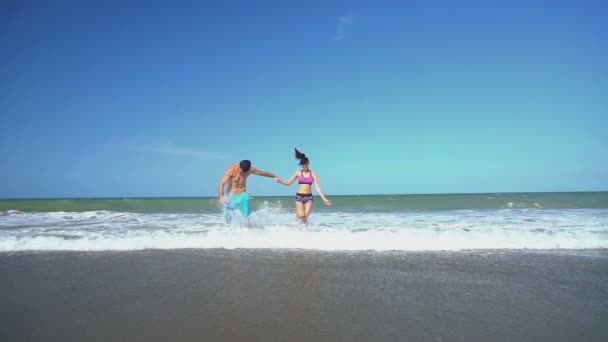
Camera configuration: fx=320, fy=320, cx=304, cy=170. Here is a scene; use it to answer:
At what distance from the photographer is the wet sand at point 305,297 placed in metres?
2.17

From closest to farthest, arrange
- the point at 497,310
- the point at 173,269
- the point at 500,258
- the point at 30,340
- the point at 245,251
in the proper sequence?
the point at 30,340 < the point at 497,310 < the point at 173,269 < the point at 500,258 < the point at 245,251

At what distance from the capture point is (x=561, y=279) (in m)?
3.40

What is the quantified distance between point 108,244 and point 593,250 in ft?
25.4

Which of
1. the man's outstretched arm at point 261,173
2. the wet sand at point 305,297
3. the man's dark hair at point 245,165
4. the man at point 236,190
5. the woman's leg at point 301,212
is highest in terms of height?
the man's dark hair at point 245,165

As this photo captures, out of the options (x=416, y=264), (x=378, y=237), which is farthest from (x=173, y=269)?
(x=378, y=237)

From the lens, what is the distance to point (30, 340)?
2088 millimetres

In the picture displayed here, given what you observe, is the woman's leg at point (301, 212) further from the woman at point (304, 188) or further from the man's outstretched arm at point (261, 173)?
the man's outstretched arm at point (261, 173)

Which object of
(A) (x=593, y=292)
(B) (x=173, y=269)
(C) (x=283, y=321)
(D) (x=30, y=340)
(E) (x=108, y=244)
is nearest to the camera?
(D) (x=30, y=340)

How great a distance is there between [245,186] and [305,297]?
15.8ft

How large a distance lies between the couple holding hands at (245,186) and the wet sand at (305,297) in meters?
2.76

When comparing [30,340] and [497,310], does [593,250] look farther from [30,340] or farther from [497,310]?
[30,340]

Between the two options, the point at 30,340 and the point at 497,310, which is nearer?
the point at 30,340

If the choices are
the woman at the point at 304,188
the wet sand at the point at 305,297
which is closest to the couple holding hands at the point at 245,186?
the woman at the point at 304,188

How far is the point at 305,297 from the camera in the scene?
2840 millimetres
